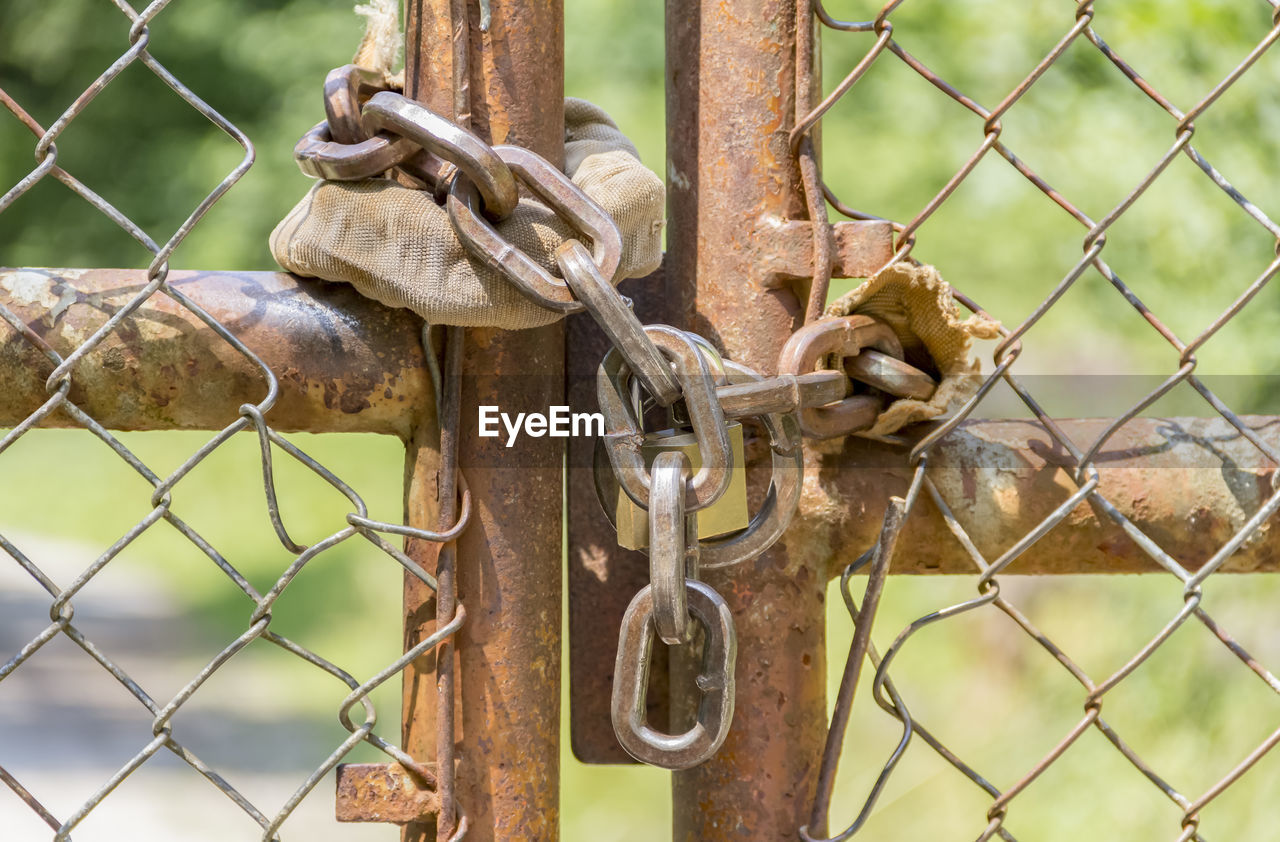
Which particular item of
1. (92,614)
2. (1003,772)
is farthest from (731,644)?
(92,614)

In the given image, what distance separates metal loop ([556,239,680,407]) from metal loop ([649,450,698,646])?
0.13ft

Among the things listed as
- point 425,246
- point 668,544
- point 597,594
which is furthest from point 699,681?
point 425,246

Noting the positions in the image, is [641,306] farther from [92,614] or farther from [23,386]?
[92,614]

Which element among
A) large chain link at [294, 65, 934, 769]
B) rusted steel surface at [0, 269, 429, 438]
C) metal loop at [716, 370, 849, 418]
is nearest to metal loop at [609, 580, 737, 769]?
large chain link at [294, 65, 934, 769]

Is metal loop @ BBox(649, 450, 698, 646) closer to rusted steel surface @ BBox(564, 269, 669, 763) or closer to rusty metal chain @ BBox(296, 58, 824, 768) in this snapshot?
rusty metal chain @ BBox(296, 58, 824, 768)

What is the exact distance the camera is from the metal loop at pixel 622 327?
689mm

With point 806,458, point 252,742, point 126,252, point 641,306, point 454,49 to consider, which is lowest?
point 252,742

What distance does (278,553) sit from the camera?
5.58m

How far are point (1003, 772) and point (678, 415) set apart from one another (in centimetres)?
248

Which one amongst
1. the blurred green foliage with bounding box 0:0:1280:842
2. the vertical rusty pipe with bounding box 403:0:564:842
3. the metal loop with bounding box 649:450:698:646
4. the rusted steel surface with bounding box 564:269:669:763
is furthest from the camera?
the blurred green foliage with bounding box 0:0:1280:842

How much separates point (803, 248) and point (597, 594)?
0.98 ft

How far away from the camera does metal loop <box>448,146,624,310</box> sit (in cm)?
71

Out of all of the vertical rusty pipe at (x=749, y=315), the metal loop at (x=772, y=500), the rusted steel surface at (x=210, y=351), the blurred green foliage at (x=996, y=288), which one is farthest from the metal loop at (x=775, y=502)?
the blurred green foliage at (x=996, y=288)

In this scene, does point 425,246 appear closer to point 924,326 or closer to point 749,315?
point 749,315
